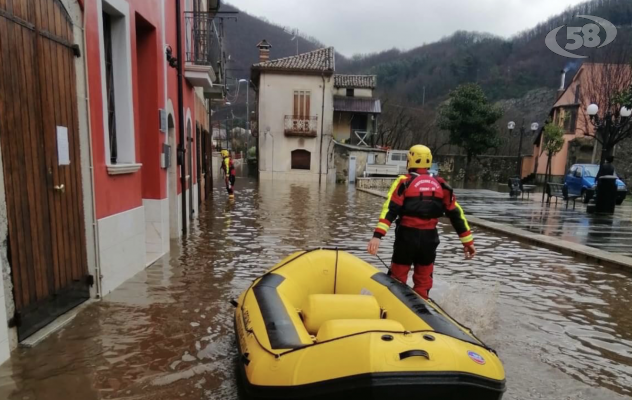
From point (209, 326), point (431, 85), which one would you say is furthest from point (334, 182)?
point (431, 85)

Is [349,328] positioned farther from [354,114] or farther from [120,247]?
[354,114]

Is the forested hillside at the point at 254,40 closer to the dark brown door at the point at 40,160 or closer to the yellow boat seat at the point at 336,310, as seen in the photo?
the dark brown door at the point at 40,160

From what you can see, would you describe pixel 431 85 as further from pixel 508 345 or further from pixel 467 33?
pixel 508 345

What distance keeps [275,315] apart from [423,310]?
3.69 ft

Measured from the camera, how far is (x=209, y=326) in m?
4.18

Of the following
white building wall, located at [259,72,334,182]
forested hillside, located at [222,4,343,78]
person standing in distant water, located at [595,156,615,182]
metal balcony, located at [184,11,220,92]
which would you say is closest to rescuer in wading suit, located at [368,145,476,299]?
metal balcony, located at [184,11,220,92]

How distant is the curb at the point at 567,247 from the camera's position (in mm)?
6782

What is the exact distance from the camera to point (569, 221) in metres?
11.2

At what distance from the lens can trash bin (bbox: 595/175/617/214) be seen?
40.3 feet

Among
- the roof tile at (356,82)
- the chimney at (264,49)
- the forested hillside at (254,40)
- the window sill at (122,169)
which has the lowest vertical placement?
the window sill at (122,169)

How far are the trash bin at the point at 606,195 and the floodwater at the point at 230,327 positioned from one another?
6165 mm

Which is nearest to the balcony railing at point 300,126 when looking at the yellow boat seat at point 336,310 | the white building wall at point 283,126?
the white building wall at point 283,126

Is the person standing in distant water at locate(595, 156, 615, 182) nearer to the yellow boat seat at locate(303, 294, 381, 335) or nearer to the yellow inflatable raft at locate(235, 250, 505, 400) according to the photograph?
the yellow inflatable raft at locate(235, 250, 505, 400)

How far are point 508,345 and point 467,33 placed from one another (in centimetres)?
7906
